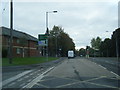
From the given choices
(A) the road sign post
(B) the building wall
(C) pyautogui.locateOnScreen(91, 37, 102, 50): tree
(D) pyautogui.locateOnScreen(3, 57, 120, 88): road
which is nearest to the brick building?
(B) the building wall

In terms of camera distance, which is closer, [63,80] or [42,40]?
[63,80]

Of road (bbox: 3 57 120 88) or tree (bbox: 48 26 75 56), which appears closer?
road (bbox: 3 57 120 88)

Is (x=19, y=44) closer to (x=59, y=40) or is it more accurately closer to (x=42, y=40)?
(x=42, y=40)

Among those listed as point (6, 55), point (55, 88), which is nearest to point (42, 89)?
point (55, 88)

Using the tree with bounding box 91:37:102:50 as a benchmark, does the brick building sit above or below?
below

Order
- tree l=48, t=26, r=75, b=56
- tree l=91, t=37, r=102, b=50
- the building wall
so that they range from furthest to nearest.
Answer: tree l=91, t=37, r=102, b=50, tree l=48, t=26, r=75, b=56, the building wall

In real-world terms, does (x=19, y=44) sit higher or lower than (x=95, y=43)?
lower

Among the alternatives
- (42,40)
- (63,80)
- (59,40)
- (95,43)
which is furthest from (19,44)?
(95,43)

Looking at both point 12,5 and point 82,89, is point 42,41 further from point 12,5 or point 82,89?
point 82,89

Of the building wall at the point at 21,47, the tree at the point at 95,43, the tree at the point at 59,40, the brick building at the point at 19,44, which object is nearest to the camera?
the brick building at the point at 19,44

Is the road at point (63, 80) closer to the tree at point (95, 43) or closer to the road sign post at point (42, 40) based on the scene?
the road sign post at point (42, 40)

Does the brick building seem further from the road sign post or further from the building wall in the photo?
the road sign post

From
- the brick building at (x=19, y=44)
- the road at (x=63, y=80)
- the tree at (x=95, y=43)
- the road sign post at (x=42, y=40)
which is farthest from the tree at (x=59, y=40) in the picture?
the road at (x=63, y=80)

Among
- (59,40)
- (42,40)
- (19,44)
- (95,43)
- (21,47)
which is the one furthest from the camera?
(95,43)
